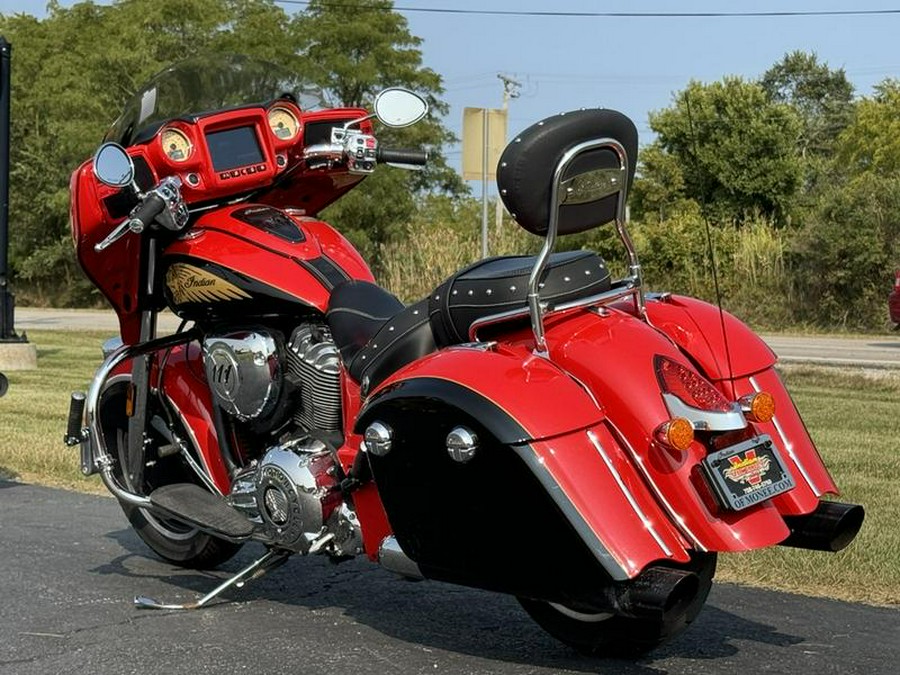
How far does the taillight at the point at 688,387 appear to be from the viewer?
140 inches

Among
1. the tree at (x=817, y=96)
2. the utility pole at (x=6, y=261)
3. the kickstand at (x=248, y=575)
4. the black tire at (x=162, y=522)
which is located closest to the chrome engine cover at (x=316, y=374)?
the kickstand at (x=248, y=575)

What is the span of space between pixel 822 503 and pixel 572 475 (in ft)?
2.93

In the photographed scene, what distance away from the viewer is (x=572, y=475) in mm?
3422

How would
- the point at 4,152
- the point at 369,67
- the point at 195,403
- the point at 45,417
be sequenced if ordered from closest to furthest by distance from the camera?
the point at 195,403 < the point at 45,417 < the point at 4,152 < the point at 369,67

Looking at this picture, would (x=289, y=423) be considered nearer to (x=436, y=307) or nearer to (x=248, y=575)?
(x=248, y=575)

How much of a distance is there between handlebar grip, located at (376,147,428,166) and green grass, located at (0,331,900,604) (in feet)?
6.91

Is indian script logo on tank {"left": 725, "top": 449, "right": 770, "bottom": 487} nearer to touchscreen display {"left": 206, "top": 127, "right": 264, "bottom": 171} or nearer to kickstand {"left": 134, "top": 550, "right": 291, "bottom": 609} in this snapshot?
kickstand {"left": 134, "top": 550, "right": 291, "bottom": 609}

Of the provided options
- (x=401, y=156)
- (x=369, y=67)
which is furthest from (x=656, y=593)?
(x=369, y=67)

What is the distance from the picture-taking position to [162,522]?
17.6ft

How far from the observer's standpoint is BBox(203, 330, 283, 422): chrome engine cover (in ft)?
14.9

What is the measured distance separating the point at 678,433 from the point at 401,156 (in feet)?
7.81

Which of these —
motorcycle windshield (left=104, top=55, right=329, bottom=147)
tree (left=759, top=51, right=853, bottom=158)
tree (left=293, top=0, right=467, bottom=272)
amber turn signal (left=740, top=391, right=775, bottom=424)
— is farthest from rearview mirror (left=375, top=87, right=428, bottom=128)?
tree (left=759, top=51, right=853, bottom=158)

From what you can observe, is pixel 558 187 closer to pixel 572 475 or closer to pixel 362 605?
pixel 572 475

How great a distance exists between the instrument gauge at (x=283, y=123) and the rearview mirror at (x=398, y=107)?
0.33 meters
